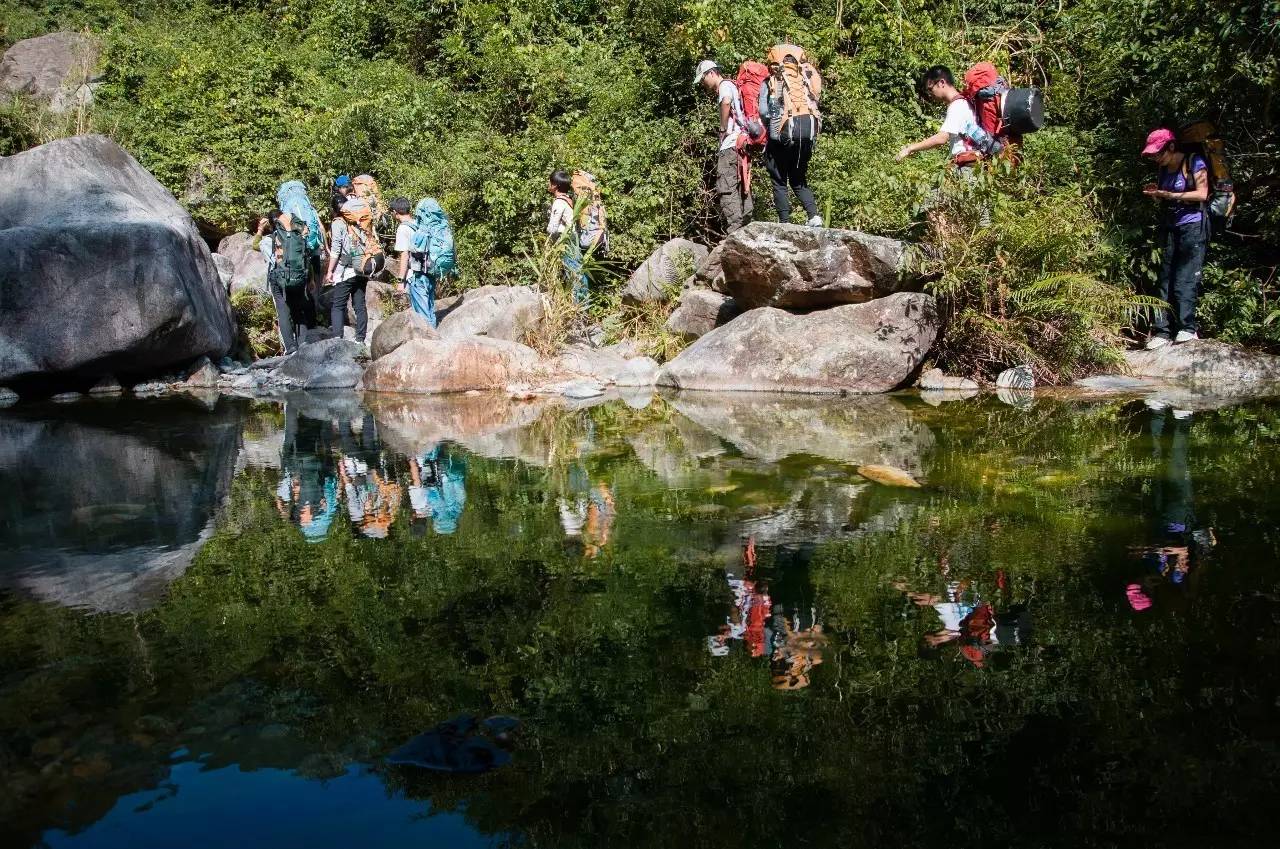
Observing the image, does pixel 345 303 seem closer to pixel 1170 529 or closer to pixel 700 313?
pixel 700 313

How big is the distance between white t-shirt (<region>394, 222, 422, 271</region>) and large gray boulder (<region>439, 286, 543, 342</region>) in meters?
0.75

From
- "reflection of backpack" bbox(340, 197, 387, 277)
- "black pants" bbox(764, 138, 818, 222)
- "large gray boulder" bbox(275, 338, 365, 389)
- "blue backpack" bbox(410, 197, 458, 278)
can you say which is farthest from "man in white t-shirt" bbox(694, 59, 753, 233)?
"large gray boulder" bbox(275, 338, 365, 389)

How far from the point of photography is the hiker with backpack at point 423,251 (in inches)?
524

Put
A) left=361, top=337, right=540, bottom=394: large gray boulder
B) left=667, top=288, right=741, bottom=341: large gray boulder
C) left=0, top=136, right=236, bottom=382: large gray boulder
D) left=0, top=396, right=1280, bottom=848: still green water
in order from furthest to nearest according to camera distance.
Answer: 1. left=667, top=288, right=741, bottom=341: large gray boulder
2. left=0, top=136, right=236, bottom=382: large gray boulder
3. left=361, top=337, right=540, bottom=394: large gray boulder
4. left=0, top=396, right=1280, bottom=848: still green water

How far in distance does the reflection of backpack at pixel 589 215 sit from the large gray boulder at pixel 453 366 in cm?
205

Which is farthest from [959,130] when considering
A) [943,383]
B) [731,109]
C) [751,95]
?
[731,109]

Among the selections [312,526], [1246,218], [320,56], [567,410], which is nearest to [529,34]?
[320,56]

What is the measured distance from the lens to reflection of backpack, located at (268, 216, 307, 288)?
13422 millimetres

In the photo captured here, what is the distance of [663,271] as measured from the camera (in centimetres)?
1358

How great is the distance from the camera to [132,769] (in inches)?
123

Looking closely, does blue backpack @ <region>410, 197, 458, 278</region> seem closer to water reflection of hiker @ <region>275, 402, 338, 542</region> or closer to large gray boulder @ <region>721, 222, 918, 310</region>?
large gray boulder @ <region>721, 222, 918, 310</region>

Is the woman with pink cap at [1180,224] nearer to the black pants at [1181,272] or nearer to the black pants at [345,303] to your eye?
the black pants at [1181,272]

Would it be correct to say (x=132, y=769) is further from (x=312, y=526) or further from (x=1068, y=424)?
(x=1068, y=424)

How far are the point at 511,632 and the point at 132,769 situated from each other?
136 centimetres
